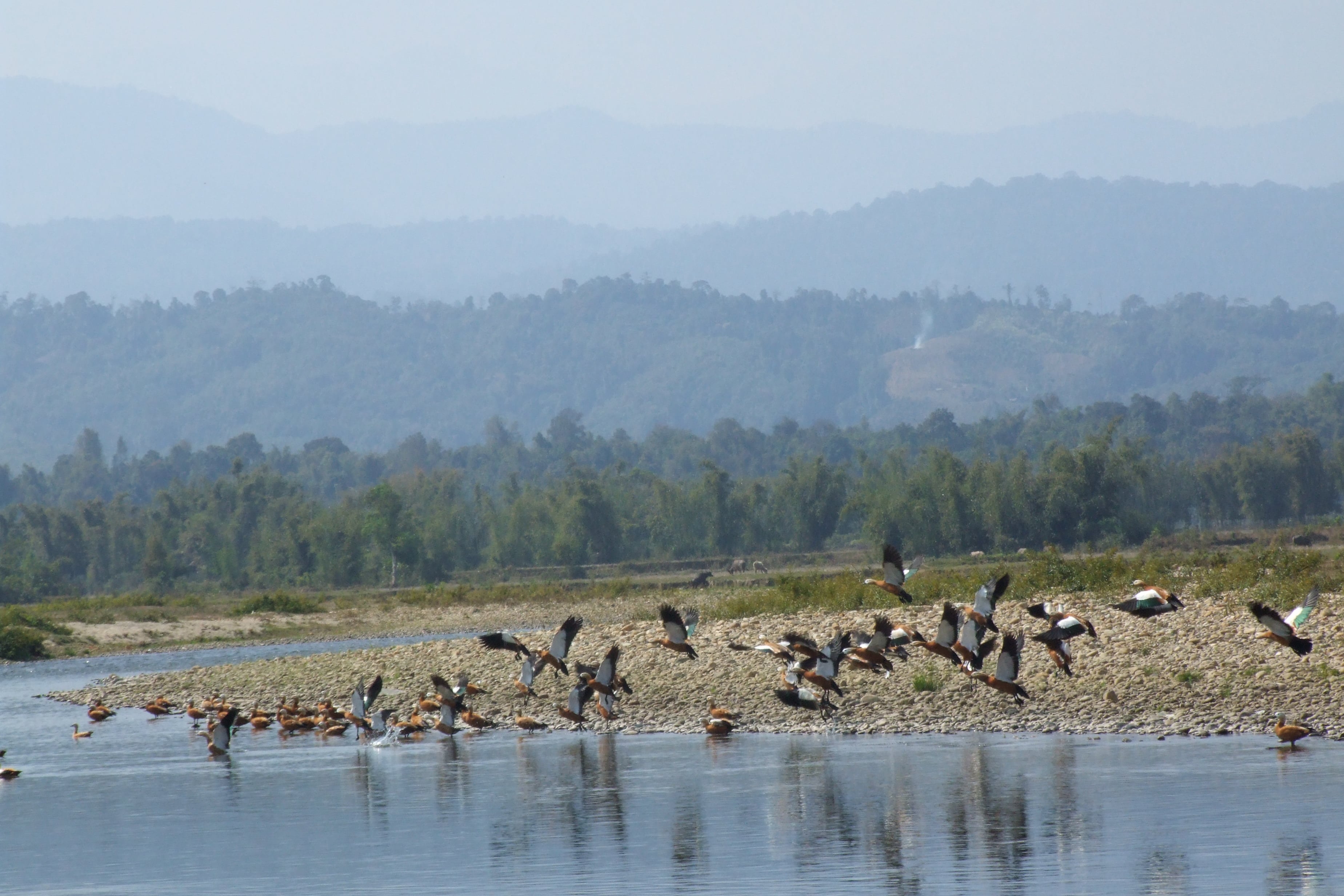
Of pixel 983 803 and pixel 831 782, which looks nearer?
pixel 983 803

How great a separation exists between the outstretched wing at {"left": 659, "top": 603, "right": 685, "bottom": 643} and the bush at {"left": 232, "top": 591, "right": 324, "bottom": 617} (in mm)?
52301

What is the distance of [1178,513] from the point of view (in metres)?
104

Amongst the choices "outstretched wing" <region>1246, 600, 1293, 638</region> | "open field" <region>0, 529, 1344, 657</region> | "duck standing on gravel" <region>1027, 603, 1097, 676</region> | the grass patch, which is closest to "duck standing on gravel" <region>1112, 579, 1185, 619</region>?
"duck standing on gravel" <region>1027, 603, 1097, 676</region>

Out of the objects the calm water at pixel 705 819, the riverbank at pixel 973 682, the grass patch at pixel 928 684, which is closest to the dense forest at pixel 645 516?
the riverbank at pixel 973 682

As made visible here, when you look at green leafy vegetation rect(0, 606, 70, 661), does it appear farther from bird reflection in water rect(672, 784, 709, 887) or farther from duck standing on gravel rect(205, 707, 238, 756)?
bird reflection in water rect(672, 784, 709, 887)

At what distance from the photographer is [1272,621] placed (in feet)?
63.0

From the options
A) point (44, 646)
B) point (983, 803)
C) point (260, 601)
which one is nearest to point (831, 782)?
point (983, 803)

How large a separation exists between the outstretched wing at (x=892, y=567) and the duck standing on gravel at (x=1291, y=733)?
5.79 metres

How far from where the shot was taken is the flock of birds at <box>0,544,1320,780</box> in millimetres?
21781

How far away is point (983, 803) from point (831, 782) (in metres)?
2.82

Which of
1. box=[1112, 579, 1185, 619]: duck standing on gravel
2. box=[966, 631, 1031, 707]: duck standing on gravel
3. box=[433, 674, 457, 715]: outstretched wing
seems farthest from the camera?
box=[433, 674, 457, 715]: outstretched wing

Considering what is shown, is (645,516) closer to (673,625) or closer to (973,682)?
(973,682)

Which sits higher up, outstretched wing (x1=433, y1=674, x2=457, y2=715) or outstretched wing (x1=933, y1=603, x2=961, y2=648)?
outstretched wing (x1=933, y1=603, x2=961, y2=648)

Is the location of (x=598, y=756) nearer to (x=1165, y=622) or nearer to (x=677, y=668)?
(x=677, y=668)
